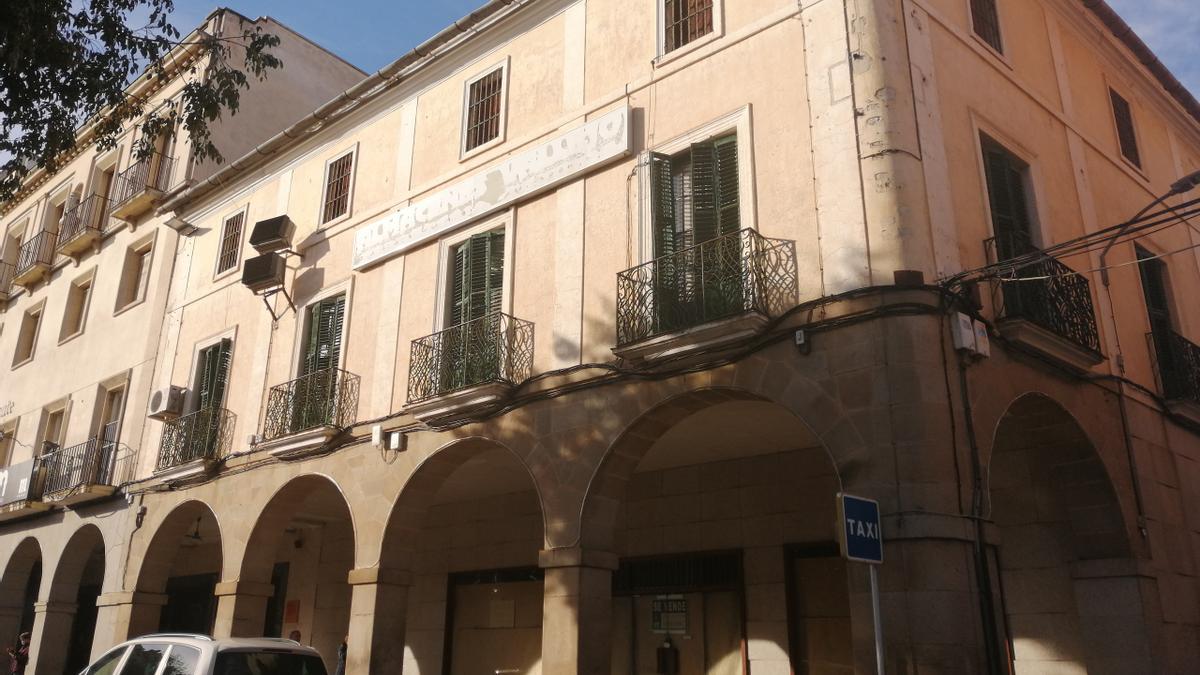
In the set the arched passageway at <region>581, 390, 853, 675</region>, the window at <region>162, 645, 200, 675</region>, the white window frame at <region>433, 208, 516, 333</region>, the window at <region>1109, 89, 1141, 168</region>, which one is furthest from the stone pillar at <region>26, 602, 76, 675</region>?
the window at <region>1109, 89, 1141, 168</region>

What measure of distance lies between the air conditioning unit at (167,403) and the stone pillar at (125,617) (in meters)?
3.26

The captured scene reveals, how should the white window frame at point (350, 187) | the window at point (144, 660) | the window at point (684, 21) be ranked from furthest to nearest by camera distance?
the white window frame at point (350, 187)
the window at point (684, 21)
the window at point (144, 660)

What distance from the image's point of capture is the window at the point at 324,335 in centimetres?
1595

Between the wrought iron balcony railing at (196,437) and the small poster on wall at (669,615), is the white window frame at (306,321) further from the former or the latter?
the small poster on wall at (669,615)

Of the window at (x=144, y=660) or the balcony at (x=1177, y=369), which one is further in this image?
the balcony at (x=1177, y=369)

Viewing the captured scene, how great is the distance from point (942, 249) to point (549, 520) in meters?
5.30

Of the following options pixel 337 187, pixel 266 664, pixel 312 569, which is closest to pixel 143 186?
pixel 337 187

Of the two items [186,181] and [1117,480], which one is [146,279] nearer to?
[186,181]

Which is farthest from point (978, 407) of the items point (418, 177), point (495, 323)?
point (418, 177)

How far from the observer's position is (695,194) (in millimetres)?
11484

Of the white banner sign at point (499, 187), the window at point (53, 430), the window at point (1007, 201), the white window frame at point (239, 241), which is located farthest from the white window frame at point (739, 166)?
the window at point (53, 430)

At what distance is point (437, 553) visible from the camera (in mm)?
18109

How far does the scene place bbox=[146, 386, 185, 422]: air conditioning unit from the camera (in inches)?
723

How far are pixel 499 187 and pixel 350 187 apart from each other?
4142mm
